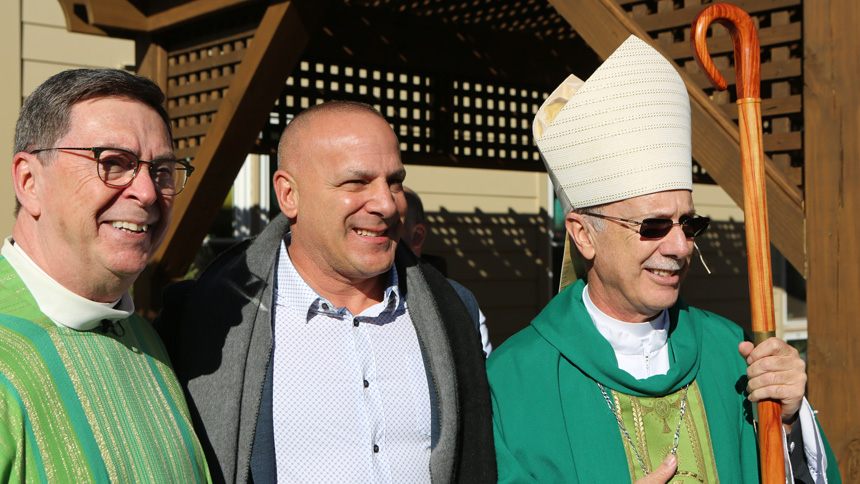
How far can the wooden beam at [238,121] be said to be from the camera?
4.17 metres

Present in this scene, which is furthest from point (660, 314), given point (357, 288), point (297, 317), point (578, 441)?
point (297, 317)

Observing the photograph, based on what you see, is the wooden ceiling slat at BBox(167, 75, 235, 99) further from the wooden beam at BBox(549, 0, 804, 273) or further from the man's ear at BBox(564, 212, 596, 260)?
the man's ear at BBox(564, 212, 596, 260)

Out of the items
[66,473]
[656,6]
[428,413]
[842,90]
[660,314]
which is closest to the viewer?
[66,473]

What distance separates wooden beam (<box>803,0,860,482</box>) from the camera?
2.55m

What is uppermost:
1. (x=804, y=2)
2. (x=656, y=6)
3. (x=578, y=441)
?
(x=656, y=6)

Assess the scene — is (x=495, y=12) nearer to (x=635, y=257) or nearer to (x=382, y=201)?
(x=382, y=201)

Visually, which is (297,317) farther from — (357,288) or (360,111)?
(360,111)

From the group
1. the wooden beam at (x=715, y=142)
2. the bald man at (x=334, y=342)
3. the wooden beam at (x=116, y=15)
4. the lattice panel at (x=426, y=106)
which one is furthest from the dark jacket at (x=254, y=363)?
the lattice panel at (x=426, y=106)

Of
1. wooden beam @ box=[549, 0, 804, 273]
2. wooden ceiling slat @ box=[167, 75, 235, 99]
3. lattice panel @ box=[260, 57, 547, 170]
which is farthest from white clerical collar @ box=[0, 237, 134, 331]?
lattice panel @ box=[260, 57, 547, 170]

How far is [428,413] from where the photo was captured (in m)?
2.23

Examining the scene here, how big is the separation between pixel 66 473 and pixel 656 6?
2927mm

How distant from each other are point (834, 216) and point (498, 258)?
5.35m

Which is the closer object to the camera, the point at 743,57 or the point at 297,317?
the point at 743,57

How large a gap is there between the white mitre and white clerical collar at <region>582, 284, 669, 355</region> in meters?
0.33
